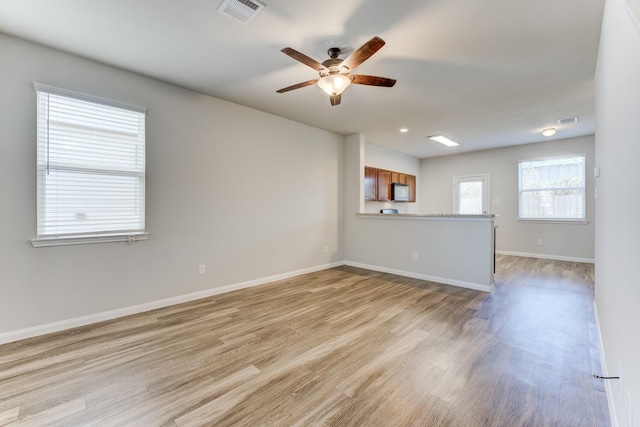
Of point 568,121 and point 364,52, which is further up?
point 568,121

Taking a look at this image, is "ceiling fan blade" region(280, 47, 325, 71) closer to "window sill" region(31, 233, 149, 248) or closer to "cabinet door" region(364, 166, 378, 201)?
"window sill" region(31, 233, 149, 248)

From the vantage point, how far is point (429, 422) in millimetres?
1457

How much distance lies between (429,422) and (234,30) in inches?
121

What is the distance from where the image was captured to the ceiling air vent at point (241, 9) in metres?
1.93

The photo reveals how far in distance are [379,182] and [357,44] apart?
159 inches

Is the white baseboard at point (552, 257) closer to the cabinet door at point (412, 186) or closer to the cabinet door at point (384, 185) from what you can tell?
the cabinet door at point (412, 186)

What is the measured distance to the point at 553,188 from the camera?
5.85 meters

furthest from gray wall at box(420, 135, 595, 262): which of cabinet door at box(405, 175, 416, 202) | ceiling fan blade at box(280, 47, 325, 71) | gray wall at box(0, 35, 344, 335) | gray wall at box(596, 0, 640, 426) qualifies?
ceiling fan blade at box(280, 47, 325, 71)

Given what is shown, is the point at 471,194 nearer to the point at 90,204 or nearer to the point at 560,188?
the point at 560,188

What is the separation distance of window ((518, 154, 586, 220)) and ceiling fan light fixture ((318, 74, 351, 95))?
5.80 m

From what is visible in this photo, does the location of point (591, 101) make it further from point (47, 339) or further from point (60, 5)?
point (47, 339)

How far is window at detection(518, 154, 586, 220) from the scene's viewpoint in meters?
5.57

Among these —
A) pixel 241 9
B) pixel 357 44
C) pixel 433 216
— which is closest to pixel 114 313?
pixel 241 9

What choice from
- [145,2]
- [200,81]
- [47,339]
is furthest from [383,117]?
[47,339]
